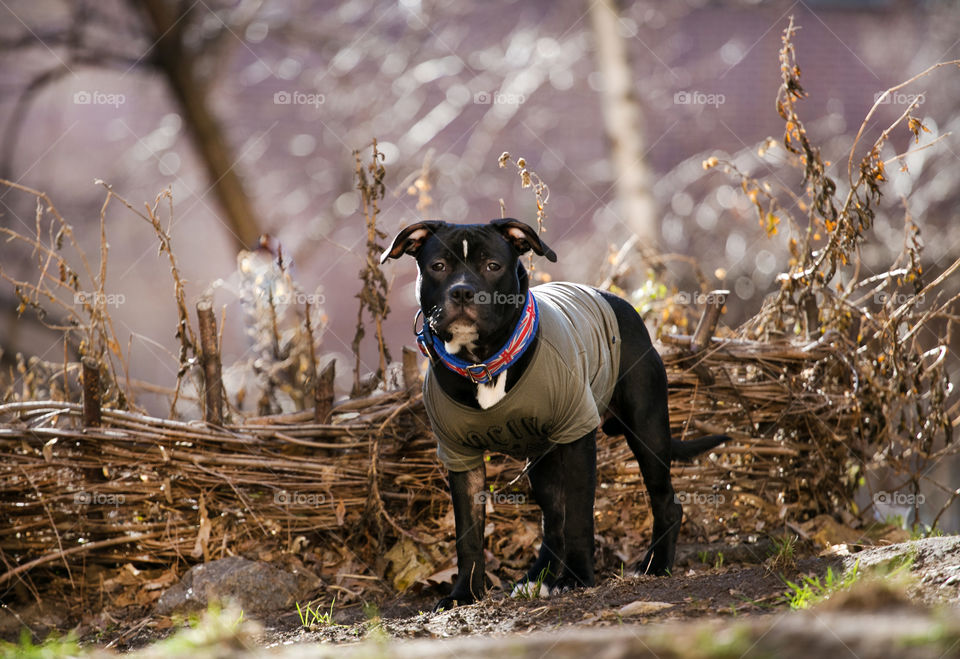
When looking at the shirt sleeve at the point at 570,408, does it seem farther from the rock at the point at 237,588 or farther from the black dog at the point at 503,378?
the rock at the point at 237,588

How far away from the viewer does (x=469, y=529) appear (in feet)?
13.2

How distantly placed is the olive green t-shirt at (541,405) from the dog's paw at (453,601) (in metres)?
0.54

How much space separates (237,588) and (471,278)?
191 centimetres

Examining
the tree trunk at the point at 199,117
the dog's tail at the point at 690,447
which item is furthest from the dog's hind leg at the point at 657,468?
the tree trunk at the point at 199,117

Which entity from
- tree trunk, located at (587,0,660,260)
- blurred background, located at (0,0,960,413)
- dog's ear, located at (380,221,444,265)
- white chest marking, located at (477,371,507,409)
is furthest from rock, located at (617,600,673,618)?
tree trunk, located at (587,0,660,260)

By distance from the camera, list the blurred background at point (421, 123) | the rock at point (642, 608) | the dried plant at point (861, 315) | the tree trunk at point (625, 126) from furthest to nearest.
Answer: the tree trunk at point (625, 126) < the blurred background at point (421, 123) < the dried plant at point (861, 315) < the rock at point (642, 608)

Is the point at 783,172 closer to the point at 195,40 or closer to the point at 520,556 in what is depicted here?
the point at 195,40

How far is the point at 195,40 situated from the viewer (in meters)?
10.2

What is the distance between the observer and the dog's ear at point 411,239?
3986 mm

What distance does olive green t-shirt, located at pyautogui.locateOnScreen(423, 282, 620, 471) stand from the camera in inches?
151

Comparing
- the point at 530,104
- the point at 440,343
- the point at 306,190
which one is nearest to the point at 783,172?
the point at 530,104

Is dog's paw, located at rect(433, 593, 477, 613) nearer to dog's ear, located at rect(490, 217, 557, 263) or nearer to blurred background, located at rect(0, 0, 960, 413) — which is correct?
dog's ear, located at rect(490, 217, 557, 263)

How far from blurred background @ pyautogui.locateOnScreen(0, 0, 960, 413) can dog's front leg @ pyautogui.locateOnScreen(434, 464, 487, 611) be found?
214 inches

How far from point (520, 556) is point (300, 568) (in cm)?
116
